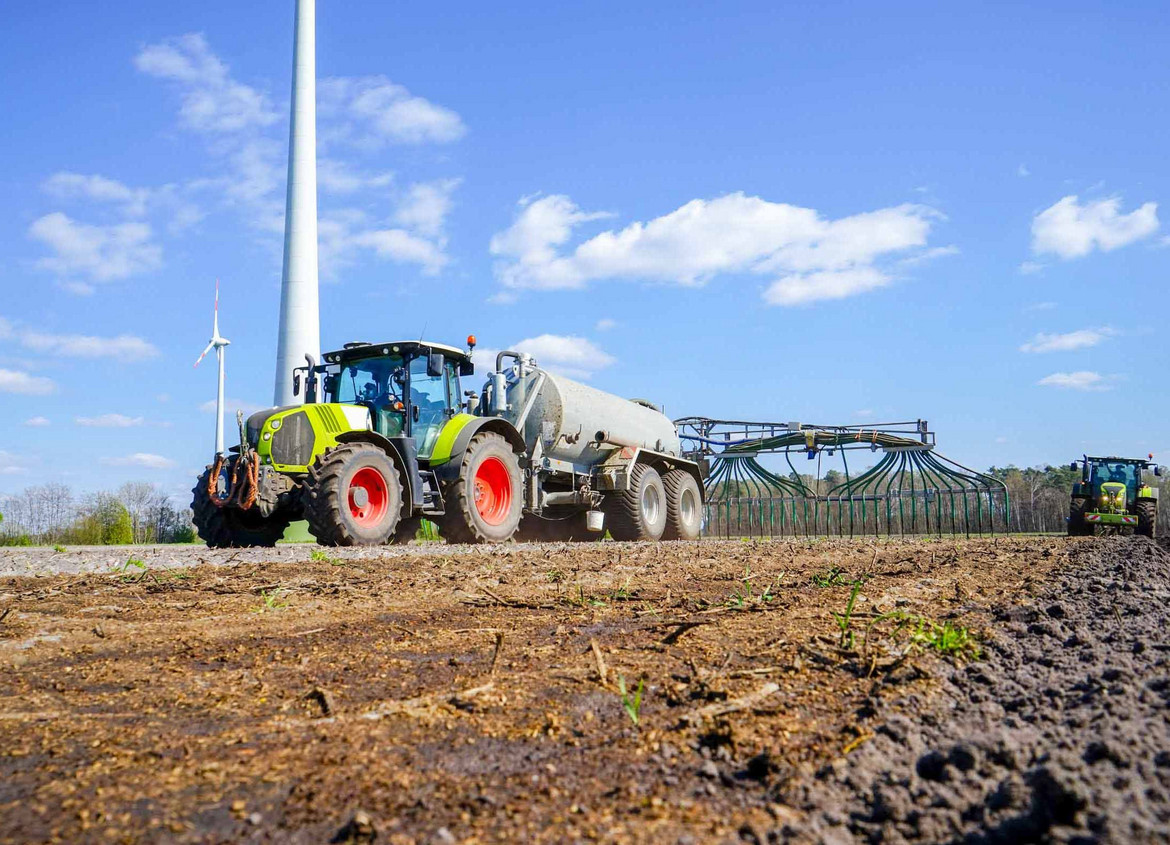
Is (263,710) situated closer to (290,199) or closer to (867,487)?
(290,199)

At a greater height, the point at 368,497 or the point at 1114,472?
the point at 1114,472

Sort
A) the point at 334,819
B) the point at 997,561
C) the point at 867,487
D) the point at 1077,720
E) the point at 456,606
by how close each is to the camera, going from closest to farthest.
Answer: the point at 334,819
the point at 1077,720
the point at 456,606
the point at 997,561
the point at 867,487

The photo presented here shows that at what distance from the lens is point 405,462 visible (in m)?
10.4

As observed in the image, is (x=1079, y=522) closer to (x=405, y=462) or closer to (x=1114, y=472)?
(x=1114, y=472)

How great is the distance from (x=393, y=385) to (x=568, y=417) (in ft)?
10.8

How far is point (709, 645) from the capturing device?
141 inches

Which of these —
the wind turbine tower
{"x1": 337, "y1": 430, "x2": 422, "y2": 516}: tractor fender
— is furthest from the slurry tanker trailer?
the wind turbine tower

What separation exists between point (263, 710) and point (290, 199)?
1775 cm

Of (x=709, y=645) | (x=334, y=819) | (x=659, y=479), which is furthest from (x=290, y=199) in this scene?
(x=334, y=819)

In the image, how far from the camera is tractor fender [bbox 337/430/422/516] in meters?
10.1

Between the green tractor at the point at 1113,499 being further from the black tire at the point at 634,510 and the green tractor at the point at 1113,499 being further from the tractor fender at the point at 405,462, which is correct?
the tractor fender at the point at 405,462

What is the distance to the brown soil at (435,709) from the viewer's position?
1.88 m

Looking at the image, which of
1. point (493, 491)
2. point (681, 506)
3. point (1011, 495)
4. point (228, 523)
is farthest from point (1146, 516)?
point (228, 523)

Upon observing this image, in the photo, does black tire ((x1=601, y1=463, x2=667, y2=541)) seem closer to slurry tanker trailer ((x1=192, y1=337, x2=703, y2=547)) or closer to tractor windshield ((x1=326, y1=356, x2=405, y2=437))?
slurry tanker trailer ((x1=192, y1=337, x2=703, y2=547))
